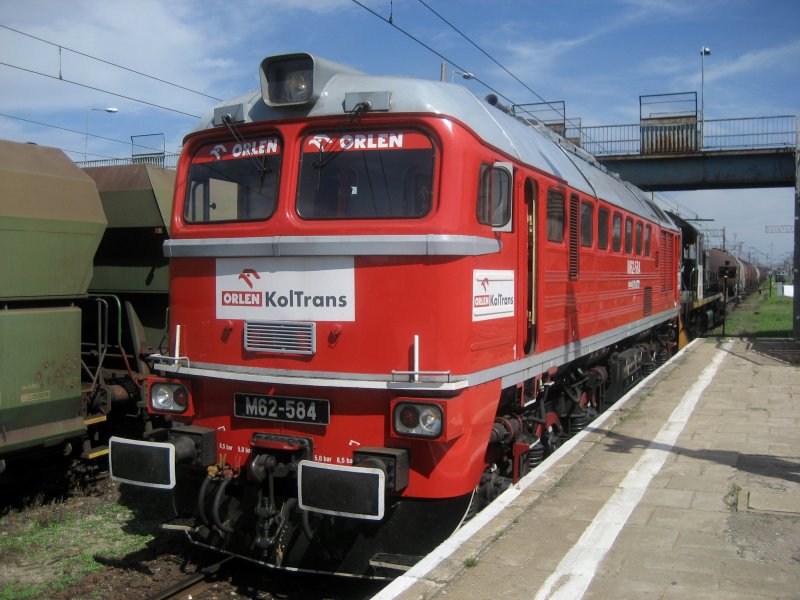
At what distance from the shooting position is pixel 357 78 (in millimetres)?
5121

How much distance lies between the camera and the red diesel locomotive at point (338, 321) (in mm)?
4730

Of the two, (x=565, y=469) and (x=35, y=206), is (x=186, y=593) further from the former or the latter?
(x=35, y=206)

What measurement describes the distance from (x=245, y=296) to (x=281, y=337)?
0.42 m

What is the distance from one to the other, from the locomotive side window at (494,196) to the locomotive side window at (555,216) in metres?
1.19

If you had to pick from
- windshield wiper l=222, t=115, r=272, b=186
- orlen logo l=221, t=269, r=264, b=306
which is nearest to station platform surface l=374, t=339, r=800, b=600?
orlen logo l=221, t=269, r=264, b=306

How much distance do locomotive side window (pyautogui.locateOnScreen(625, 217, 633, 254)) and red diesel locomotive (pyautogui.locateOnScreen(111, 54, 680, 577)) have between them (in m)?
5.07

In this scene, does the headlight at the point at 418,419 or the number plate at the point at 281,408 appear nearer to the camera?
the headlight at the point at 418,419

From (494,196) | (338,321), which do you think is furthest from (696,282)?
(338,321)

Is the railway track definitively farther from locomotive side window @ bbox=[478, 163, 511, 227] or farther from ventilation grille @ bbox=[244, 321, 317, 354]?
locomotive side window @ bbox=[478, 163, 511, 227]

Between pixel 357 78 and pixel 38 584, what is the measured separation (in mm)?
4375

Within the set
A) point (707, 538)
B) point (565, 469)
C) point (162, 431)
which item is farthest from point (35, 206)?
point (707, 538)

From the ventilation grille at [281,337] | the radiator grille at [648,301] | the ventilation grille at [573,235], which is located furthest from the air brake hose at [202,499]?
the radiator grille at [648,301]

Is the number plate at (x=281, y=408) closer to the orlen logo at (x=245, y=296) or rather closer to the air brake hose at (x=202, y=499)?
the air brake hose at (x=202, y=499)

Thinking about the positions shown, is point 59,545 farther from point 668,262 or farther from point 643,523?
point 668,262
